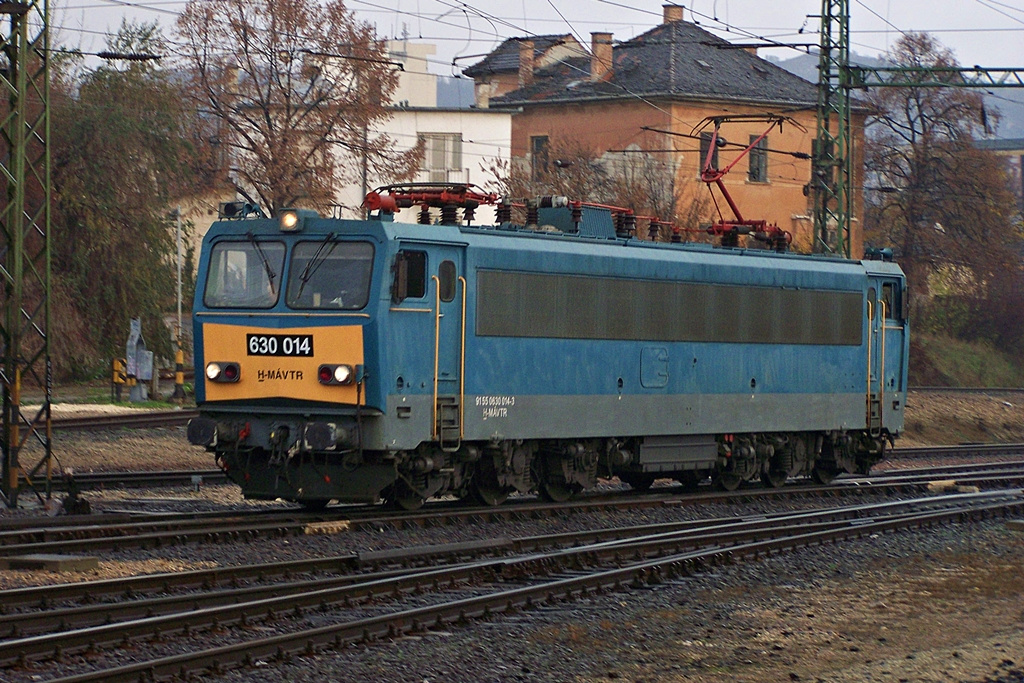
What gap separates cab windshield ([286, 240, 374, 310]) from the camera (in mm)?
15219

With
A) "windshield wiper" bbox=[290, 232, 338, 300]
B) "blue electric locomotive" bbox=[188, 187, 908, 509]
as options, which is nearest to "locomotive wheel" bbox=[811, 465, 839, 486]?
"blue electric locomotive" bbox=[188, 187, 908, 509]

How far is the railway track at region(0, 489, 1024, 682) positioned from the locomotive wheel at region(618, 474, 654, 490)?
153 inches

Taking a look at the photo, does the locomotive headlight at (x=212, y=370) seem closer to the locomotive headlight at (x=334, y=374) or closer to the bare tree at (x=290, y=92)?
the locomotive headlight at (x=334, y=374)

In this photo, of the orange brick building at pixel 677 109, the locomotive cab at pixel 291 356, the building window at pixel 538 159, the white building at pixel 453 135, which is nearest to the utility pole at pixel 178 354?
the building window at pixel 538 159

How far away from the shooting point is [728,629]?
10820mm

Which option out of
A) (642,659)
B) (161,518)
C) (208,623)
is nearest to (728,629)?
(642,659)

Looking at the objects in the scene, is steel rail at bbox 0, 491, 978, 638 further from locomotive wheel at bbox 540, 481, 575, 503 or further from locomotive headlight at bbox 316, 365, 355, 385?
locomotive headlight at bbox 316, 365, 355, 385

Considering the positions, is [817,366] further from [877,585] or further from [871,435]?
[877,585]

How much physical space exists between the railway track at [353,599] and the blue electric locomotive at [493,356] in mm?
2079

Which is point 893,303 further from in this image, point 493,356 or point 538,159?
point 538,159

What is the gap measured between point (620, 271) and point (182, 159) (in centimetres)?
2496

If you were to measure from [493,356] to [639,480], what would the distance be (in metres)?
4.84

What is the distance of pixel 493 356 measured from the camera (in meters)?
16.4

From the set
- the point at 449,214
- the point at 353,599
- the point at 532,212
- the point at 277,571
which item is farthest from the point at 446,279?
the point at 353,599
